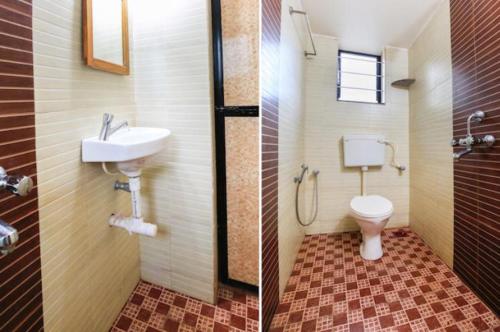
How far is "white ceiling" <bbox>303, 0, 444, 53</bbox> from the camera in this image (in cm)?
62

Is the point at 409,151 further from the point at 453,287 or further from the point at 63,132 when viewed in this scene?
the point at 63,132

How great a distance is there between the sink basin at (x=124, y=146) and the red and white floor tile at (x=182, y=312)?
30.2 inches

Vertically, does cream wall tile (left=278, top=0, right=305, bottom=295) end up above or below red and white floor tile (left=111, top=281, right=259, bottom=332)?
above

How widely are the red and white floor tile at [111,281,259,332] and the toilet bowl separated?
0.63 meters

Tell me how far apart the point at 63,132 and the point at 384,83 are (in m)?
1.03

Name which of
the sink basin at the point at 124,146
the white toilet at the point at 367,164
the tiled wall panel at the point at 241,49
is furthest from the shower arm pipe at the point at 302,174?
the sink basin at the point at 124,146

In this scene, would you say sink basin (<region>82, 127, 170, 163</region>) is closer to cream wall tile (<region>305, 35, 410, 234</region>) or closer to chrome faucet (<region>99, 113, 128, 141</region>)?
chrome faucet (<region>99, 113, 128, 141</region>)

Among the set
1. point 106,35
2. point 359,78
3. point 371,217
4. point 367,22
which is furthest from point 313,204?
point 106,35

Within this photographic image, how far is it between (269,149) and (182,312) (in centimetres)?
93

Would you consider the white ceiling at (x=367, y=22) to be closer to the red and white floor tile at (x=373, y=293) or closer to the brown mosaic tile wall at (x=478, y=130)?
the brown mosaic tile wall at (x=478, y=130)

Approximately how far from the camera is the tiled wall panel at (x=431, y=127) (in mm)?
686

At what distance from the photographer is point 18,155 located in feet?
1.89

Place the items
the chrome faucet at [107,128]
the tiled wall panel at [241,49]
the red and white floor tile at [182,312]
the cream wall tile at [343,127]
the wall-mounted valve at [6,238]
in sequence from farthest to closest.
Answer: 1. the red and white floor tile at [182,312]
2. the tiled wall panel at [241,49]
3. the chrome faucet at [107,128]
4. the cream wall tile at [343,127]
5. the wall-mounted valve at [6,238]

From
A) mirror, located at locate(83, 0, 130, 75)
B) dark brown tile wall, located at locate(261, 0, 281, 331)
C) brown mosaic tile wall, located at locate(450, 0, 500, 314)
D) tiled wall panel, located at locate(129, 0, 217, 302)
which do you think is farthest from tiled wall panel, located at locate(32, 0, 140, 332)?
brown mosaic tile wall, located at locate(450, 0, 500, 314)
